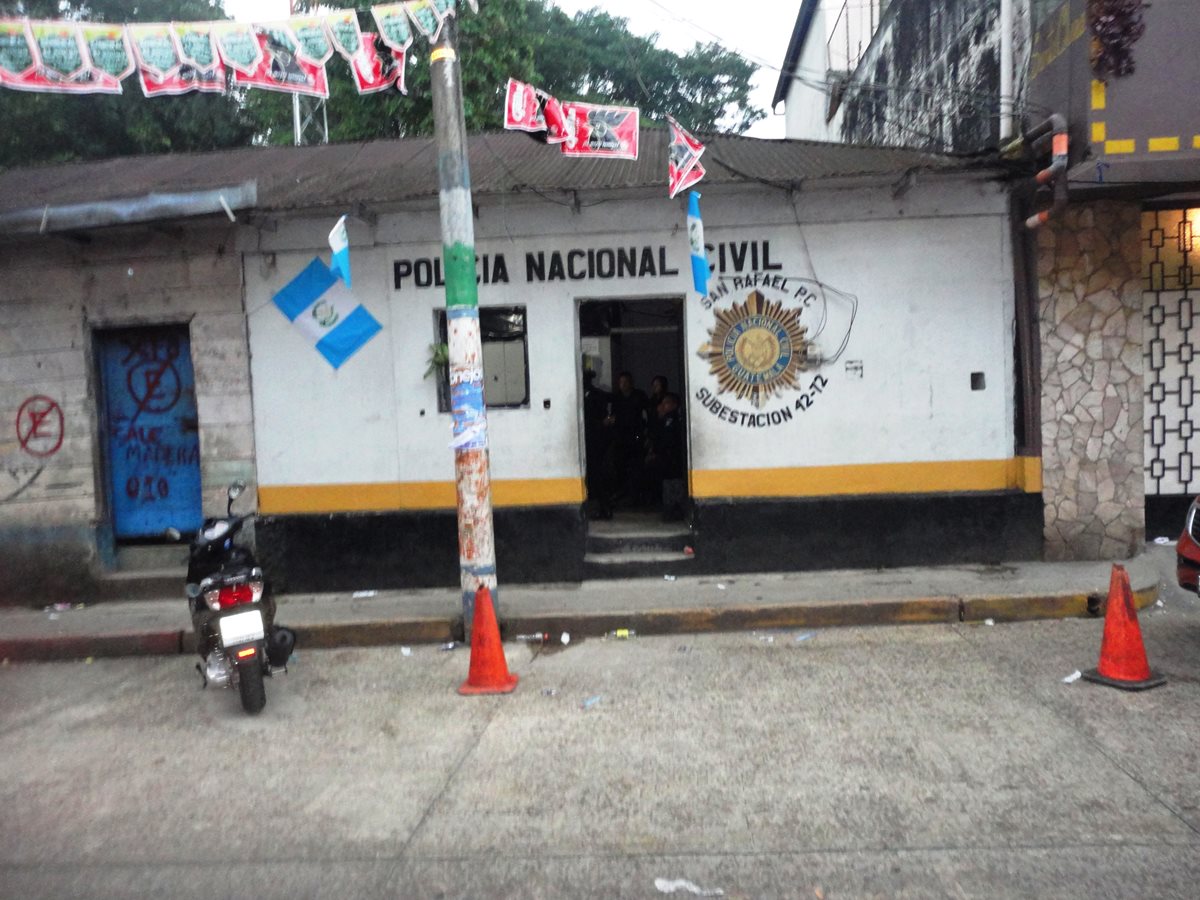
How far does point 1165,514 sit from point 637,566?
16.4 feet

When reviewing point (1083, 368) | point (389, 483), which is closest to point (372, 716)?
point (389, 483)

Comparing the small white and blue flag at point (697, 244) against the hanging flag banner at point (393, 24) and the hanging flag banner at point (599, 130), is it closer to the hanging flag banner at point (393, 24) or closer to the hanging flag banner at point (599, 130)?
the hanging flag banner at point (599, 130)

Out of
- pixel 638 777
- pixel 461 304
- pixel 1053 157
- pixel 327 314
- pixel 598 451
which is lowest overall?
pixel 638 777

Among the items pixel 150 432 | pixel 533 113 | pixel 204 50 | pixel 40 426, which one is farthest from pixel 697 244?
pixel 40 426

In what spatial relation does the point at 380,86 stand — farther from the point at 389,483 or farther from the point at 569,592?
the point at 569,592

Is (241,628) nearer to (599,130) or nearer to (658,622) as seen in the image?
(658,622)

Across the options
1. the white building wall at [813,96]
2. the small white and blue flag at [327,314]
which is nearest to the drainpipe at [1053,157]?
the small white and blue flag at [327,314]

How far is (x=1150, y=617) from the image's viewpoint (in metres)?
7.39

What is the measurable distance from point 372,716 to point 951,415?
18.7 feet

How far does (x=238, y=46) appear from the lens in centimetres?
713

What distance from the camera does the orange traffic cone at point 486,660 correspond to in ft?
20.9

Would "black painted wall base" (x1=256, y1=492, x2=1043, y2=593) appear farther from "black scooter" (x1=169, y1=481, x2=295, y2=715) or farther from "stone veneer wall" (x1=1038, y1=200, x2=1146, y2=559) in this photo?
"black scooter" (x1=169, y1=481, x2=295, y2=715)

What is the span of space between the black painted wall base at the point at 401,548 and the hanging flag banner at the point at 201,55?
385 centimetres

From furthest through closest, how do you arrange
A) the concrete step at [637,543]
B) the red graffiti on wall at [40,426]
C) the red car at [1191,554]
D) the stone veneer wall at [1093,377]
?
the red graffiti on wall at [40,426]
the concrete step at [637,543]
the stone veneer wall at [1093,377]
the red car at [1191,554]
